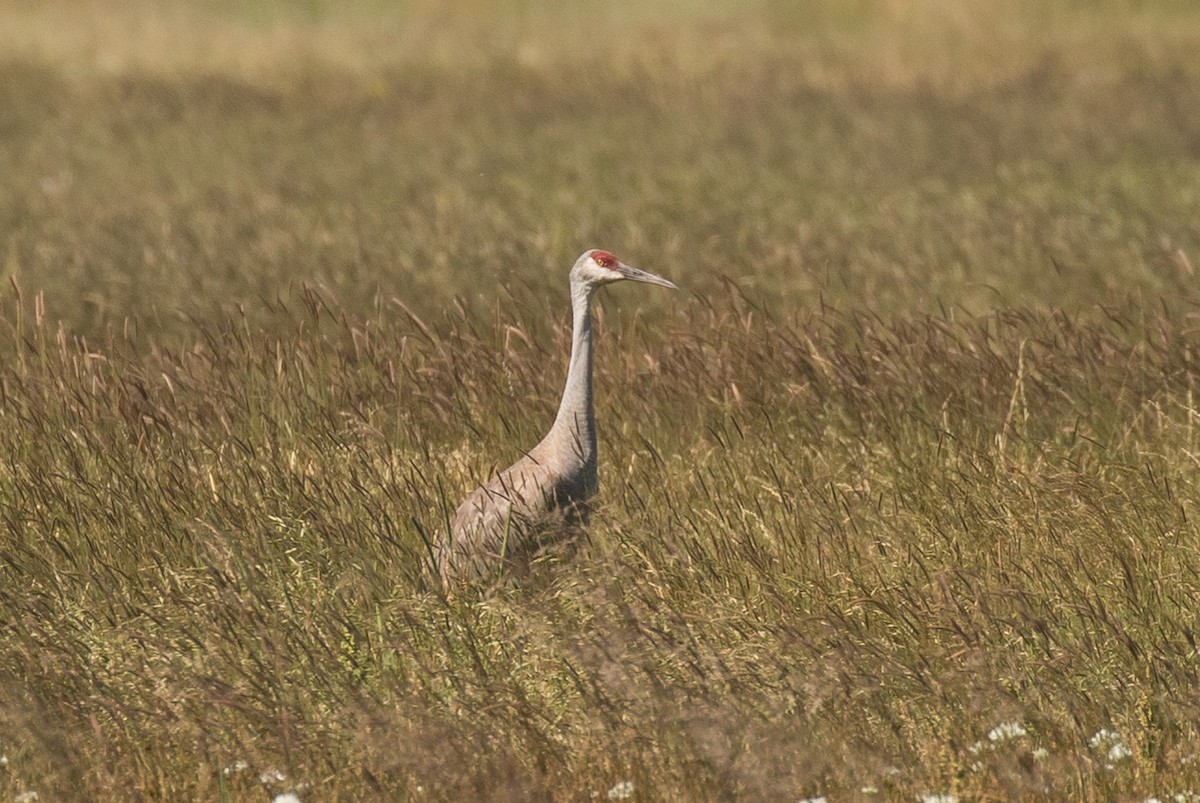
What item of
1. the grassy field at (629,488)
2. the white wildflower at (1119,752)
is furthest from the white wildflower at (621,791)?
the white wildflower at (1119,752)

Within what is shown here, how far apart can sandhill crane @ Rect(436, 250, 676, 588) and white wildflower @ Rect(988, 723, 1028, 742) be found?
152cm

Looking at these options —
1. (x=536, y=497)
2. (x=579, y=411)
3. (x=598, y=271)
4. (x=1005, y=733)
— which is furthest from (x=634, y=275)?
(x=1005, y=733)

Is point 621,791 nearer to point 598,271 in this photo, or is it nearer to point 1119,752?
point 1119,752

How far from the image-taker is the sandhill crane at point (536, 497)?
16.7 feet

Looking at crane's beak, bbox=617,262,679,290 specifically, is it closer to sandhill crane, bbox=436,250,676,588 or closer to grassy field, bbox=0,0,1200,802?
sandhill crane, bbox=436,250,676,588

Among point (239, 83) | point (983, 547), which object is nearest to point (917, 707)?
point (983, 547)

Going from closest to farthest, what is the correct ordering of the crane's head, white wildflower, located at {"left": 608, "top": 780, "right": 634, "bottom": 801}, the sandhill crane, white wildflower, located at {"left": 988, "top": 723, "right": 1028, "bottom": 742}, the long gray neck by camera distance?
white wildflower, located at {"left": 608, "top": 780, "right": 634, "bottom": 801}, white wildflower, located at {"left": 988, "top": 723, "right": 1028, "bottom": 742}, the sandhill crane, the long gray neck, the crane's head

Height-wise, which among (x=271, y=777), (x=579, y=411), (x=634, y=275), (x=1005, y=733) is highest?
(x=634, y=275)

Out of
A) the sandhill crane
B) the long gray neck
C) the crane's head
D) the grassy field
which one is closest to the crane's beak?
the crane's head

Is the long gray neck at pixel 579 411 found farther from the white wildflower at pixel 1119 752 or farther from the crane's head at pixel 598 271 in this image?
the white wildflower at pixel 1119 752

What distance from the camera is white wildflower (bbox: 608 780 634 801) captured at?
12.9ft

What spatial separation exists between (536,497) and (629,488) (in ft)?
1.14

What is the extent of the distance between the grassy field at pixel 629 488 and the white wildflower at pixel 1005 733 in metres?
0.03

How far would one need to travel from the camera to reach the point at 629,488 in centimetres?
544
